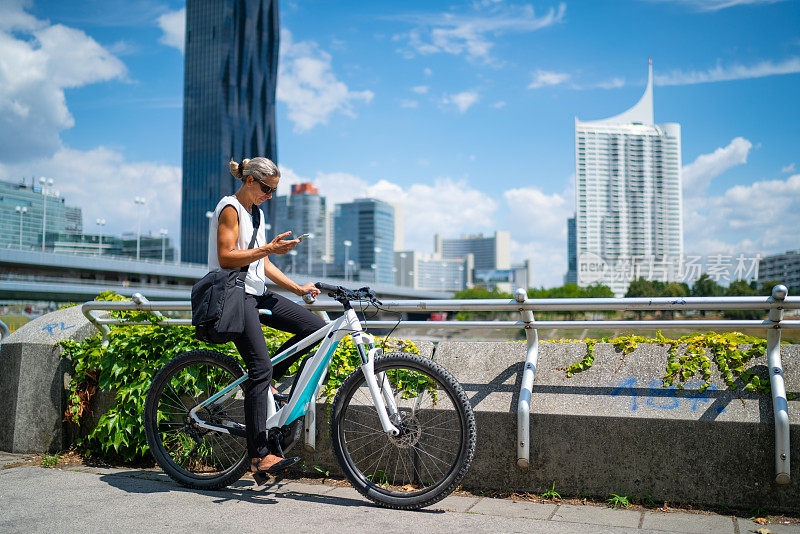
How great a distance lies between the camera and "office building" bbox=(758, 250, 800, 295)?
9769cm

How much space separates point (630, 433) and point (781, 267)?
120814 millimetres

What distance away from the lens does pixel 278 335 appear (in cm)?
500

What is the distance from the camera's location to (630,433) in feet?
12.5

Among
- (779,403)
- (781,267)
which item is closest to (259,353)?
(779,403)

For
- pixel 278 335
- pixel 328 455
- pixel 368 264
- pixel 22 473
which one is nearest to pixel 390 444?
pixel 328 455

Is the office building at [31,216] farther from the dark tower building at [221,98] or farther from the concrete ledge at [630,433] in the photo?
the concrete ledge at [630,433]

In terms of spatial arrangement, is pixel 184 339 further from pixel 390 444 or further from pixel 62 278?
pixel 62 278

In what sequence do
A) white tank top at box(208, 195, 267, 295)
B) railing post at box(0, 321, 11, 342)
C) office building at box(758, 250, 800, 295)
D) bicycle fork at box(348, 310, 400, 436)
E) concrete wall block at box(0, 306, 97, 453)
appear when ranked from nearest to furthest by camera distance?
bicycle fork at box(348, 310, 400, 436) → white tank top at box(208, 195, 267, 295) → concrete wall block at box(0, 306, 97, 453) → railing post at box(0, 321, 11, 342) → office building at box(758, 250, 800, 295)

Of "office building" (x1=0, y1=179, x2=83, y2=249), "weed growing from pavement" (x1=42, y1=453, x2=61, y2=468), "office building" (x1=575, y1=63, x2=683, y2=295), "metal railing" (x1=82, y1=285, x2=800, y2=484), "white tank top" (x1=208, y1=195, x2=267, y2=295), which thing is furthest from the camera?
"office building" (x1=575, y1=63, x2=683, y2=295)

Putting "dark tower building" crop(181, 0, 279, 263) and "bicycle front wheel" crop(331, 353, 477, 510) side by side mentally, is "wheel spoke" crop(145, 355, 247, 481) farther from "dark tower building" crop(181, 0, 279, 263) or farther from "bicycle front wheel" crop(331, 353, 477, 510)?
"dark tower building" crop(181, 0, 279, 263)

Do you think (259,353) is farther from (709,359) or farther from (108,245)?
(108,245)

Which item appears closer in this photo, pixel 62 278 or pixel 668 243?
pixel 62 278

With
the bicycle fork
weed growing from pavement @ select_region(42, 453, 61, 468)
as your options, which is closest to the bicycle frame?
the bicycle fork

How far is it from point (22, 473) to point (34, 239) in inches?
4961
